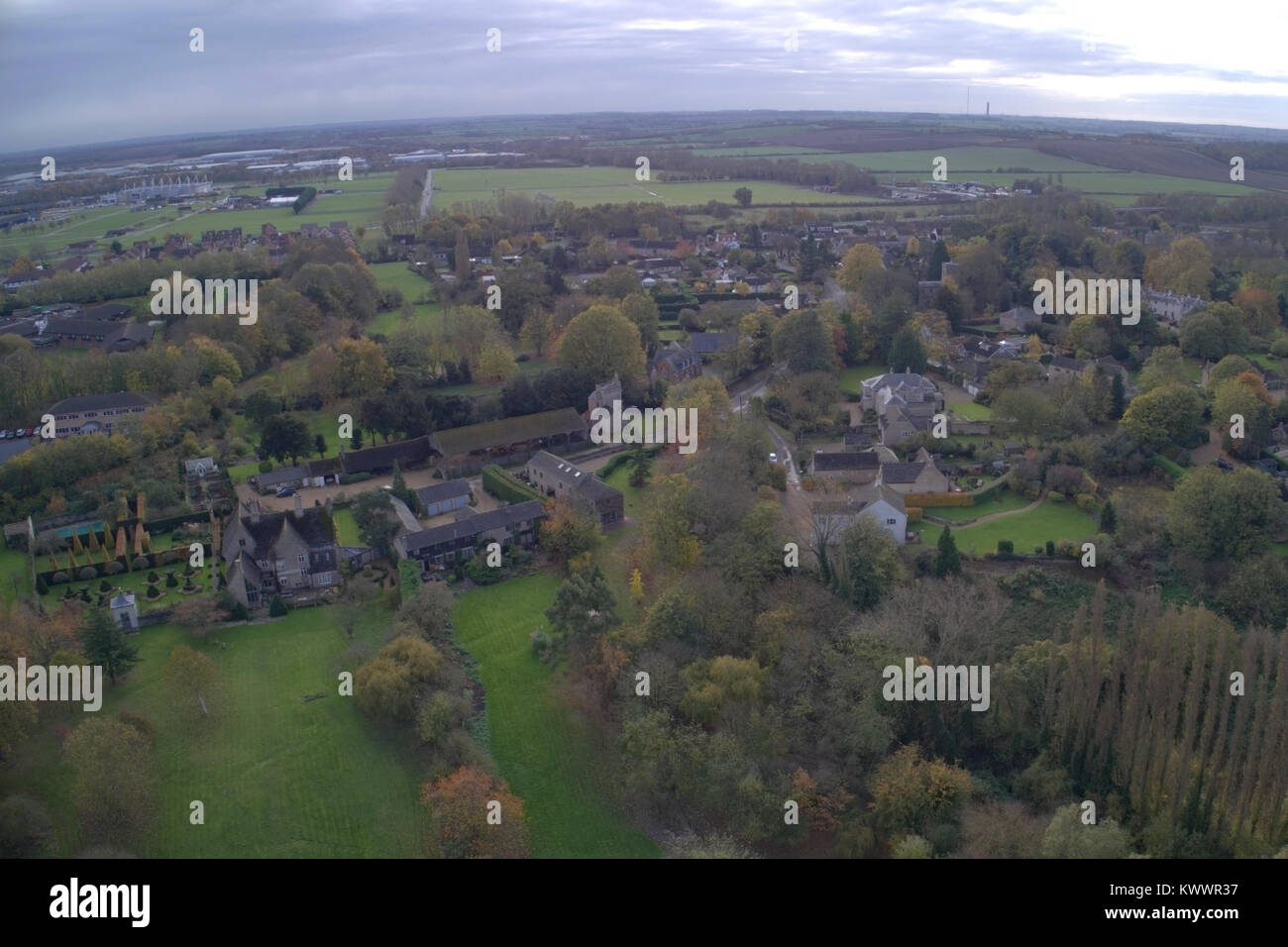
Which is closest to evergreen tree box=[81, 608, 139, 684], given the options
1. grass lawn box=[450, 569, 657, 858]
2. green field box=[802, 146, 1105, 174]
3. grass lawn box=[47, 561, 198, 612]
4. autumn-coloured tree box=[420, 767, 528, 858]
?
grass lawn box=[47, 561, 198, 612]

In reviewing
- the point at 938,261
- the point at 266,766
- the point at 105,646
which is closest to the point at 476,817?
the point at 266,766

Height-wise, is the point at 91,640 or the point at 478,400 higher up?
the point at 478,400

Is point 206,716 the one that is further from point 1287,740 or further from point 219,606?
point 1287,740

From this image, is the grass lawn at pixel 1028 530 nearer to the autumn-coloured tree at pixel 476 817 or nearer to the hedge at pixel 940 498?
the hedge at pixel 940 498

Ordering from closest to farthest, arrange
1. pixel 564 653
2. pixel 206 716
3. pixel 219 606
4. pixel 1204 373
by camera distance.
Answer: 1. pixel 206 716
2. pixel 564 653
3. pixel 219 606
4. pixel 1204 373

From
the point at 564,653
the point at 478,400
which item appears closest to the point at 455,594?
the point at 564,653

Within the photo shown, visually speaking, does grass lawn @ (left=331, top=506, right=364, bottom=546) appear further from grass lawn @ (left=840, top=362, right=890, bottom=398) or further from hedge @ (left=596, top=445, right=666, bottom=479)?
grass lawn @ (left=840, top=362, right=890, bottom=398)
